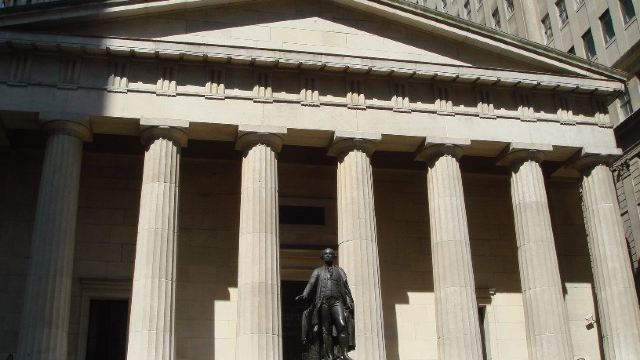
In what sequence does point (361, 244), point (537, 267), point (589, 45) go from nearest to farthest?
point (361, 244) < point (537, 267) < point (589, 45)

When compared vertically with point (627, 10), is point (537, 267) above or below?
below

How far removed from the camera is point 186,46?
22547mm

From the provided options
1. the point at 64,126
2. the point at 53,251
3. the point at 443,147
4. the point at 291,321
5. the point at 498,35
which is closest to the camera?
the point at 53,251

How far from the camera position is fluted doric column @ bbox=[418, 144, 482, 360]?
21.9 meters

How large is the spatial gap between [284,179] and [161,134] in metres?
6.22

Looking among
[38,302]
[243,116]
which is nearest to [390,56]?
[243,116]

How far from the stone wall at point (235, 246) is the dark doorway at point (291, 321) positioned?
53cm

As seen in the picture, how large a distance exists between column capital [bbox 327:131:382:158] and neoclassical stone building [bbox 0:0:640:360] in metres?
0.06

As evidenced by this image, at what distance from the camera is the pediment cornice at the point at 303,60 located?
71.7 feet

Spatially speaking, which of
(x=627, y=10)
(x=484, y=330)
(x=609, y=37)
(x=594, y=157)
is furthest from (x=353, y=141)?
(x=609, y=37)

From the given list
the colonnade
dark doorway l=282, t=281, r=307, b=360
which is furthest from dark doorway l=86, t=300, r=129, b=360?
dark doorway l=282, t=281, r=307, b=360

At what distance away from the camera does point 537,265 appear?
918 inches

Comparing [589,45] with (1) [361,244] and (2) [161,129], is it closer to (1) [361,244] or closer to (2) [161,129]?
(1) [361,244]

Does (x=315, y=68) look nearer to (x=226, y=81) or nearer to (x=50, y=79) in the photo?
(x=226, y=81)
